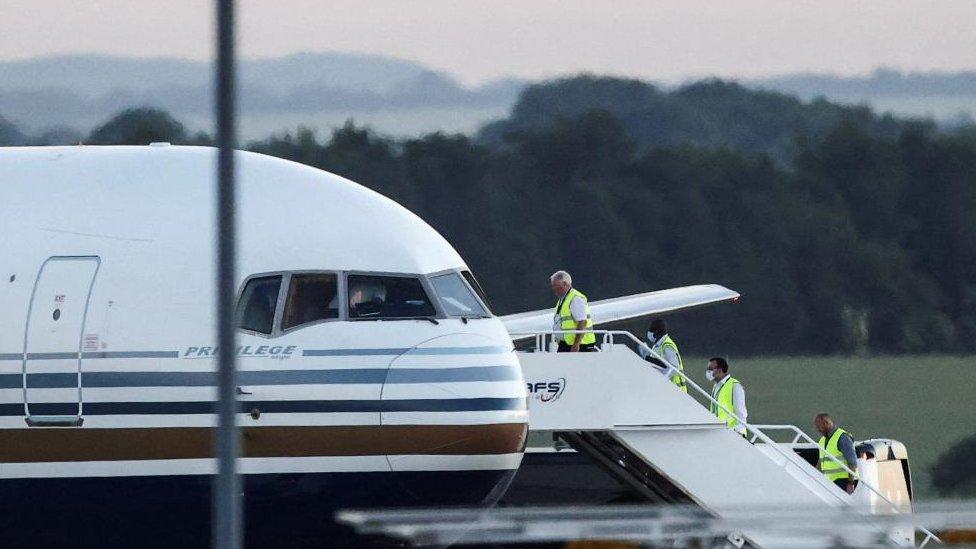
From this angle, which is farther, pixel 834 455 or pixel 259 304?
pixel 834 455

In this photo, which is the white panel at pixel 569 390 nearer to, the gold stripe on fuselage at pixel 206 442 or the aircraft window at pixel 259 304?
the gold stripe on fuselage at pixel 206 442

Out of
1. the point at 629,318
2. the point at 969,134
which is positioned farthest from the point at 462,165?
the point at 629,318

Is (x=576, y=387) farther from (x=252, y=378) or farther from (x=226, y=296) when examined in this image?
(x=226, y=296)

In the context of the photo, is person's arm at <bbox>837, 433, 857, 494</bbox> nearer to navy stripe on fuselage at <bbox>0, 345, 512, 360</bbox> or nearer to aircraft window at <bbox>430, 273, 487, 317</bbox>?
aircraft window at <bbox>430, 273, 487, 317</bbox>

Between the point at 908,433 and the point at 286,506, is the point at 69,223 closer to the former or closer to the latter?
the point at 286,506

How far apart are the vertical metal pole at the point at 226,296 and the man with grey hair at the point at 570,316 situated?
10529 millimetres

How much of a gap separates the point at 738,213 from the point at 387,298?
3987 cm

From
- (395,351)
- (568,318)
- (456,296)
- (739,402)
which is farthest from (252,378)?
(739,402)

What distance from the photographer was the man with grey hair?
1986 centimetres

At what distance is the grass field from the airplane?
110ft

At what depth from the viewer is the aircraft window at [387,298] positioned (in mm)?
15438

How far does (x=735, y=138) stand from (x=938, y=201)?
6.99 meters

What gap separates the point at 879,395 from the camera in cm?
5750

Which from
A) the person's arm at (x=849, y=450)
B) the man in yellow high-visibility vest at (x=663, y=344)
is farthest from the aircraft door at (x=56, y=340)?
the person's arm at (x=849, y=450)
